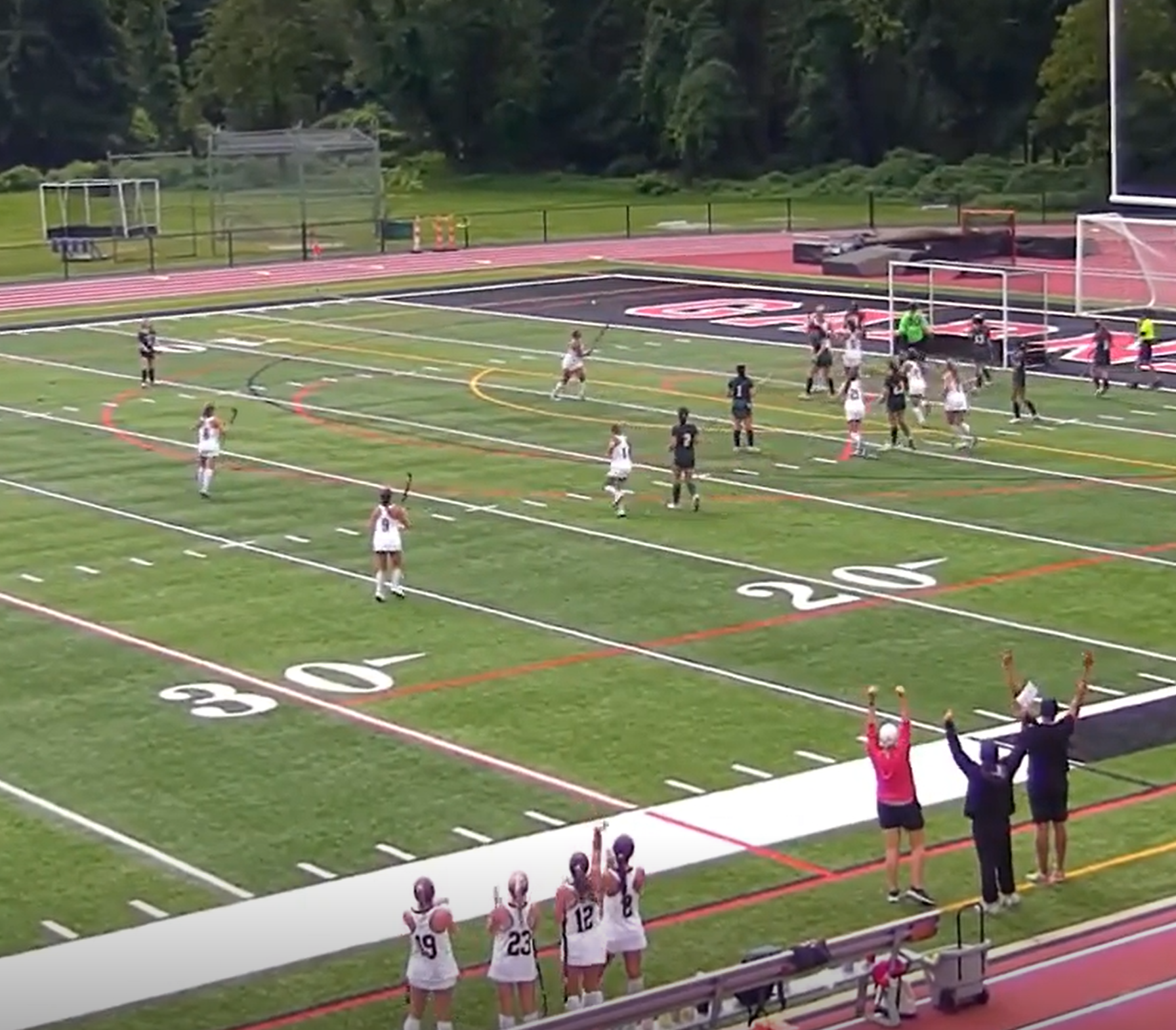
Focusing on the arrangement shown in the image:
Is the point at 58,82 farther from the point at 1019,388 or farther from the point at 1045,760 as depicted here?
the point at 1045,760

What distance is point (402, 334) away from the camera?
49.4 meters

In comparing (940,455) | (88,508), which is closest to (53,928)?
(88,508)

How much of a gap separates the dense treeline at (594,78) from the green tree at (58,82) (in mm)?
82

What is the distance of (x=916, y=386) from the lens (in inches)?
1384

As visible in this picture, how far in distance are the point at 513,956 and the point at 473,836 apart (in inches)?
155

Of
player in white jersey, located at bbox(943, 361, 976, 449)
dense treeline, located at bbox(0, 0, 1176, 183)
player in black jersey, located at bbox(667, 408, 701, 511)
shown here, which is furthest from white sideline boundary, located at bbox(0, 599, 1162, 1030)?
dense treeline, located at bbox(0, 0, 1176, 183)

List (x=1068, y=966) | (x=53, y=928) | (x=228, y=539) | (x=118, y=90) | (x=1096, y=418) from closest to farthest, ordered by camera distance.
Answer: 1. (x=1068, y=966)
2. (x=53, y=928)
3. (x=228, y=539)
4. (x=1096, y=418)
5. (x=118, y=90)

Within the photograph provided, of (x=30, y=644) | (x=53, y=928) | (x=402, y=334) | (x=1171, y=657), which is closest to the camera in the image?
(x=53, y=928)

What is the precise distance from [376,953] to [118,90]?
95.9m

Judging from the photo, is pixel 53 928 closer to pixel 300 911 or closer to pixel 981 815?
pixel 300 911

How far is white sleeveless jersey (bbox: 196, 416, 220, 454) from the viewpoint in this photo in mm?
30938

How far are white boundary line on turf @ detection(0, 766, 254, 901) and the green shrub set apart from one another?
3215 inches

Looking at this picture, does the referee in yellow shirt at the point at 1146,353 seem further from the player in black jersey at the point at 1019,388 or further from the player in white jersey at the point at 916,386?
the player in white jersey at the point at 916,386

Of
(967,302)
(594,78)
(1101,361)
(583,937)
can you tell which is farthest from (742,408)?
(594,78)
